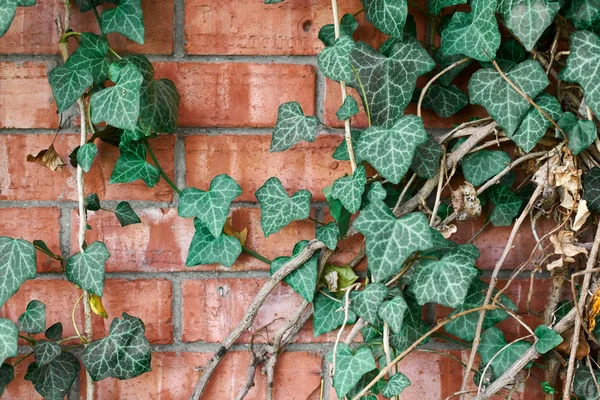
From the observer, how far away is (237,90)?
2.85ft

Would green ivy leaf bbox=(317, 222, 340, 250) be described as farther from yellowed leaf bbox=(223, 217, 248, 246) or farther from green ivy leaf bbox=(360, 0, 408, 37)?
green ivy leaf bbox=(360, 0, 408, 37)

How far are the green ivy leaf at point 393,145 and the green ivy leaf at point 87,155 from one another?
1.10 feet

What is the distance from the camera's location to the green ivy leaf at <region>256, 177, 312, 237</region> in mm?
832

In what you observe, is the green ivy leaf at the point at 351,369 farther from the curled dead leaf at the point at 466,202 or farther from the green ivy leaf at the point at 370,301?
the curled dead leaf at the point at 466,202

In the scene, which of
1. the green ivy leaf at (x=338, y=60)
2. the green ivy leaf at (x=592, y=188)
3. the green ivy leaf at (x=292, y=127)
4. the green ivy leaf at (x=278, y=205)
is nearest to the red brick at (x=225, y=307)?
the green ivy leaf at (x=278, y=205)

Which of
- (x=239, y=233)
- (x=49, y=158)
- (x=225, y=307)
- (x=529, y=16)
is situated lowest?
(x=225, y=307)

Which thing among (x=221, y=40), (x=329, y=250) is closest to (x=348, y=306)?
(x=329, y=250)

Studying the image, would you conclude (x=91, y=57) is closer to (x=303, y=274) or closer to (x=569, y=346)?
(x=303, y=274)

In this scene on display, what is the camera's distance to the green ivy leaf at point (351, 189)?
784mm

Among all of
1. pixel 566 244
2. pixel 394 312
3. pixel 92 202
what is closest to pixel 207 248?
pixel 92 202

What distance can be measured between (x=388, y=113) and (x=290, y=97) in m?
0.15

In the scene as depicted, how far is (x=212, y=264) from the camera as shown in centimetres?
89

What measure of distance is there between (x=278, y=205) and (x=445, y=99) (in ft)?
0.90

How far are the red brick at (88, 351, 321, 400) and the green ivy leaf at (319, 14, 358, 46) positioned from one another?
1.46 ft
